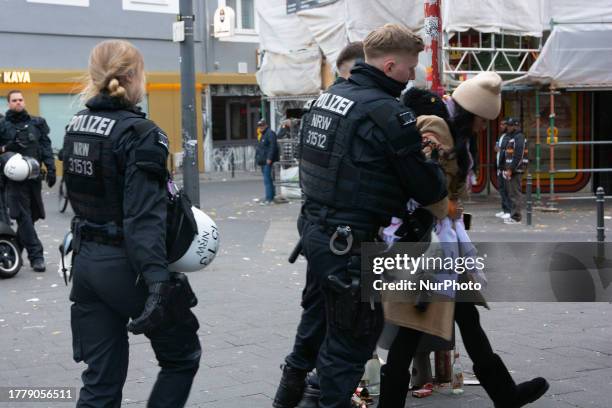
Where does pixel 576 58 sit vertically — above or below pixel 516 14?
below

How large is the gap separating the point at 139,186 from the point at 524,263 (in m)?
7.61

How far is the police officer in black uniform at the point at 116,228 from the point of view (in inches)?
143

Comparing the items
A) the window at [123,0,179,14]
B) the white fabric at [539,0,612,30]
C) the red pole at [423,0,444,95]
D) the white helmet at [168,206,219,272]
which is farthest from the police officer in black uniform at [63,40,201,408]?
the window at [123,0,179,14]

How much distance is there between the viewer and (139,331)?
356 centimetres

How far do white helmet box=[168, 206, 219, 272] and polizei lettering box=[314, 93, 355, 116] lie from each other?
75 centimetres

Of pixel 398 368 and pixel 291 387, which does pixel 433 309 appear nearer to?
pixel 398 368

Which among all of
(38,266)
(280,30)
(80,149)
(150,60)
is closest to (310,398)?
(80,149)

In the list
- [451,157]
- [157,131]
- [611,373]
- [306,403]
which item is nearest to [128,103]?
[157,131]

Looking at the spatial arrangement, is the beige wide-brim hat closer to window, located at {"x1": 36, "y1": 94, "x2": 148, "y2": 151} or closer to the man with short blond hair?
the man with short blond hair

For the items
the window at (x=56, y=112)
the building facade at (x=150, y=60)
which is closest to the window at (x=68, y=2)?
the building facade at (x=150, y=60)

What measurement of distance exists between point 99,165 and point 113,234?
30 centimetres

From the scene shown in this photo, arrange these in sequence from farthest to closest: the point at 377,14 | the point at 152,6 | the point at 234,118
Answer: the point at 234,118 → the point at 152,6 → the point at 377,14

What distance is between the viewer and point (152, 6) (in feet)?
95.6

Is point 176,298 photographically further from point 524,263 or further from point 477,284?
point 524,263
